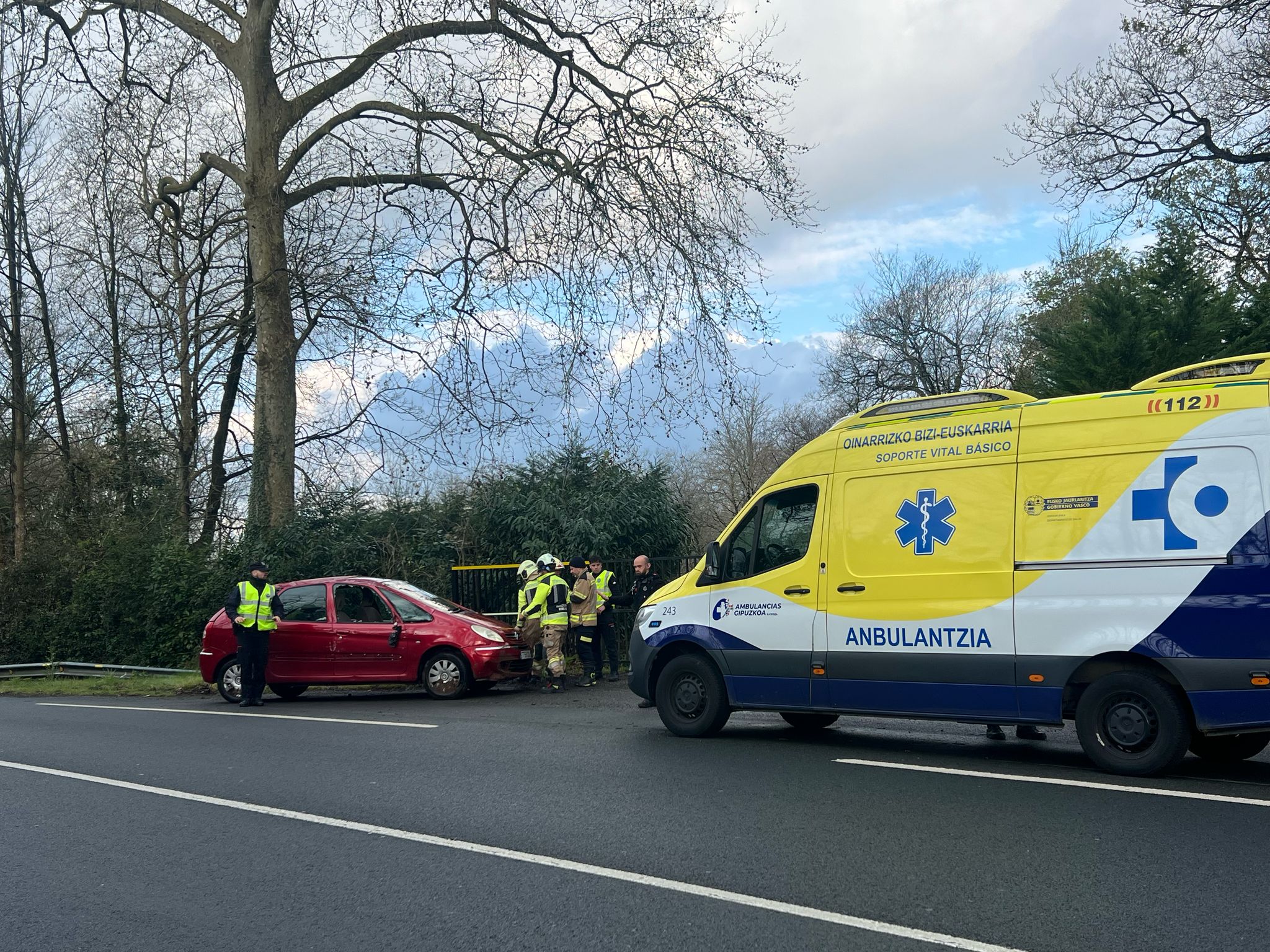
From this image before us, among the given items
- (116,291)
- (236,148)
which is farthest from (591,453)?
(116,291)

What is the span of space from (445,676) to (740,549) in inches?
234

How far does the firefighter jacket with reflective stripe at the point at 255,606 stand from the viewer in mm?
14055

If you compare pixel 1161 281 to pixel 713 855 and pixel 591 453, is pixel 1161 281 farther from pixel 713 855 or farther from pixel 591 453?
pixel 713 855

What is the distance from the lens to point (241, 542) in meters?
20.3

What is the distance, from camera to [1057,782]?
7258 mm

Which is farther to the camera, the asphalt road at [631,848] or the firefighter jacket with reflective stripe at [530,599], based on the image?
the firefighter jacket with reflective stripe at [530,599]

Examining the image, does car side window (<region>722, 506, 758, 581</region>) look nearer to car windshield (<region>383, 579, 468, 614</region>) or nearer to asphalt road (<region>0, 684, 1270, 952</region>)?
asphalt road (<region>0, 684, 1270, 952</region>)

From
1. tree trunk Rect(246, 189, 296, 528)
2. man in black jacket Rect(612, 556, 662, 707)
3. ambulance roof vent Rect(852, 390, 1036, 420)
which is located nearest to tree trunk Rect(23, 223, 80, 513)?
tree trunk Rect(246, 189, 296, 528)

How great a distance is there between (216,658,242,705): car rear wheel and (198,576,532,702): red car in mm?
12

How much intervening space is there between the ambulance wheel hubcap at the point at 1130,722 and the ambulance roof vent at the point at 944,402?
225 centimetres

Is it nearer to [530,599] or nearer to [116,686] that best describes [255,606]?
[530,599]

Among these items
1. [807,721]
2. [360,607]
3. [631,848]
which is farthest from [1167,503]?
[360,607]

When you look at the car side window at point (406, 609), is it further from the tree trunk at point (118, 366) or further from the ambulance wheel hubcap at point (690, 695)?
the tree trunk at point (118, 366)

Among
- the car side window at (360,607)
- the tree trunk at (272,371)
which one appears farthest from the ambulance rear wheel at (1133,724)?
the tree trunk at (272,371)
